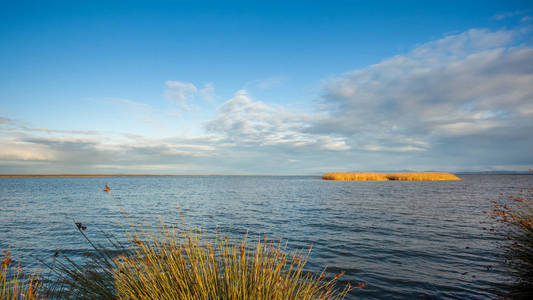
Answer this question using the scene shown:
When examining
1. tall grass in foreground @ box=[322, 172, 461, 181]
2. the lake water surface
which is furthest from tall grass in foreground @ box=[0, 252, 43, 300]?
tall grass in foreground @ box=[322, 172, 461, 181]

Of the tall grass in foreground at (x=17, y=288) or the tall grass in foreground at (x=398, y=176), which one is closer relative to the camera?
the tall grass in foreground at (x=17, y=288)

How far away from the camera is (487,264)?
25.1 ft

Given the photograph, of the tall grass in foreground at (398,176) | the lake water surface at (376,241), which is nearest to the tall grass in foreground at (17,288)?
the lake water surface at (376,241)

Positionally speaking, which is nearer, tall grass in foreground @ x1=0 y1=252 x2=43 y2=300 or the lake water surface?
tall grass in foreground @ x1=0 y1=252 x2=43 y2=300

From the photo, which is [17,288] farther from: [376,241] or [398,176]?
[398,176]

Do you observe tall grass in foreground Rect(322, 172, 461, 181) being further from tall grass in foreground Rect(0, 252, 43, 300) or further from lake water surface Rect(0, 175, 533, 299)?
tall grass in foreground Rect(0, 252, 43, 300)

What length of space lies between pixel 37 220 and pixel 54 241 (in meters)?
7.16

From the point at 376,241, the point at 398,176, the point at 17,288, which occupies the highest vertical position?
the point at 17,288

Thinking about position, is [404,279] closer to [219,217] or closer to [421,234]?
[421,234]

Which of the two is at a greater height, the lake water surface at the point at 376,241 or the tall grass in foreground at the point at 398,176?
the tall grass in foreground at the point at 398,176

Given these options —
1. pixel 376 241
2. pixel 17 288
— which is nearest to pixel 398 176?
pixel 376 241

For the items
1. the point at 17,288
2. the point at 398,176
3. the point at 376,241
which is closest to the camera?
the point at 17,288

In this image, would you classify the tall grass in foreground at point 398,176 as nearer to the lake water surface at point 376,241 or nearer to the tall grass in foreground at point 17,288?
the lake water surface at point 376,241

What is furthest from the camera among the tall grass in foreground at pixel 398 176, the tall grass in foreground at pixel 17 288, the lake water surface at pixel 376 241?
the tall grass in foreground at pixel 398 176
